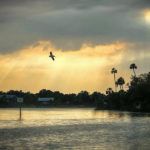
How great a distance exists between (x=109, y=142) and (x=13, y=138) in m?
10.3

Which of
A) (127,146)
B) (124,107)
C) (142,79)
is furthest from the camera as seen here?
(124,107)

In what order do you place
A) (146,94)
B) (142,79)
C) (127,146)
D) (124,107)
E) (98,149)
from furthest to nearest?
(124,107), (142,79), (146,94), (127,146), (98,149)

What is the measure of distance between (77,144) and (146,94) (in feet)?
405

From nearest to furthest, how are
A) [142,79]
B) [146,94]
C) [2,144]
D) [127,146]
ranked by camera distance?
[127,146], [2,144], [146,94], [142,79]

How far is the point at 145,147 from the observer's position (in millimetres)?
41531

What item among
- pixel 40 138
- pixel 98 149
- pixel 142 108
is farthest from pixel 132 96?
pixel 98 149

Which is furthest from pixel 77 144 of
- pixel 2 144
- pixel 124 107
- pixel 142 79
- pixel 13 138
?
pixel 124 107

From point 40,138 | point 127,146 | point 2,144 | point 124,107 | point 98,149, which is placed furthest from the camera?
point 124,107

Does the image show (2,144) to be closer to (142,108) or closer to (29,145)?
(29,145)

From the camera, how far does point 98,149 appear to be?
130 feet

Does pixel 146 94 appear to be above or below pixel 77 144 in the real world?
above

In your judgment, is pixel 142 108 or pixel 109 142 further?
pixel 142 108

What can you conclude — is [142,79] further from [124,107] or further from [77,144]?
[77,144]

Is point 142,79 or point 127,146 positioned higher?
point 142,79
